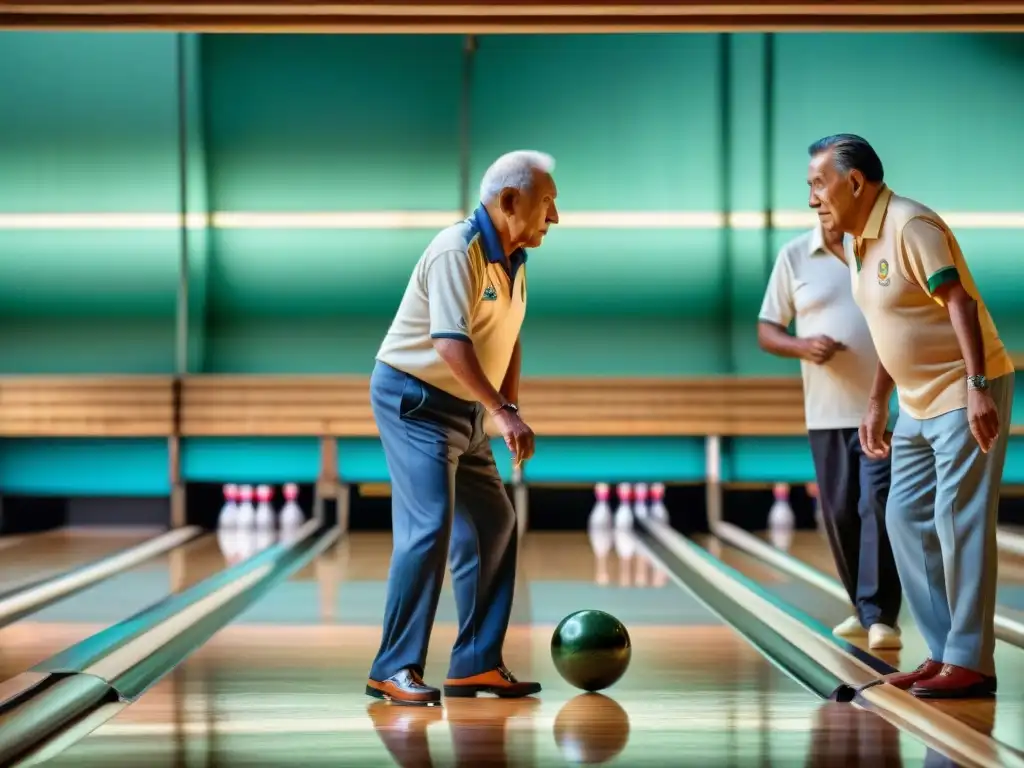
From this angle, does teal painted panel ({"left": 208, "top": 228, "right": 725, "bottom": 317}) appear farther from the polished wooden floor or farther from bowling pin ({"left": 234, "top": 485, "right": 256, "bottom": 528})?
the polished wooden floor

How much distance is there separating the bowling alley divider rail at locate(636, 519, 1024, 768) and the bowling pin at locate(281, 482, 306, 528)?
2.51m

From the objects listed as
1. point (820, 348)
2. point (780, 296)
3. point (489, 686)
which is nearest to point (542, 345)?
point (780, 296)

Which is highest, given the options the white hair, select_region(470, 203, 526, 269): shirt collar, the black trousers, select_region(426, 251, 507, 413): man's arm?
the white hair

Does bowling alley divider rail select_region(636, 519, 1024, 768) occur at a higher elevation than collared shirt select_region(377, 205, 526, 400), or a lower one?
lower

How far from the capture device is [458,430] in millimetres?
3486

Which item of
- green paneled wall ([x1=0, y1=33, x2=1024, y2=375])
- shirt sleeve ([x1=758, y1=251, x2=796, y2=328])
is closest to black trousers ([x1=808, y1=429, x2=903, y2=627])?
shirt sleeve ([x1=758, y1=251, x2=796, y2=328])

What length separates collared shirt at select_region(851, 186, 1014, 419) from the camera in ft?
11.0

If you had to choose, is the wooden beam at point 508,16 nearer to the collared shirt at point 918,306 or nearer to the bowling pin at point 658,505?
the collared shirt at point 918,306

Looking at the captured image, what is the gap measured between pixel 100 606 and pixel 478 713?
234 cm

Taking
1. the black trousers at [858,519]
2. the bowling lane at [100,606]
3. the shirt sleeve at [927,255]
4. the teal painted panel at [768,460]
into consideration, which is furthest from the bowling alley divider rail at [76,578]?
the teal painted panel at [768,460]

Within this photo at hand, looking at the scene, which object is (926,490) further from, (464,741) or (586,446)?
(586,446)

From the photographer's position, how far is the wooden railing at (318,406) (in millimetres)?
8383

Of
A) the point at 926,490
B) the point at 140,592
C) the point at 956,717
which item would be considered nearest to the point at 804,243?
the point at 926,490

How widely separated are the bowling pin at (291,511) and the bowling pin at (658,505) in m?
2.18
